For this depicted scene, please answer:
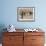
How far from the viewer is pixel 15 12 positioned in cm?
449

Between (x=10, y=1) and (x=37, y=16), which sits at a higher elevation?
(x=10, y=1)

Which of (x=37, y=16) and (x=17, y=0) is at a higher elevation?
(x=17, y=0)

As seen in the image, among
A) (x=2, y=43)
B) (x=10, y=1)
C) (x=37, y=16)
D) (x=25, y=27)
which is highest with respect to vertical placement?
(x=10, y=1)

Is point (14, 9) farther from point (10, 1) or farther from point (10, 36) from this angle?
point (10, 36)

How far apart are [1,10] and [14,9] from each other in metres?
0.44

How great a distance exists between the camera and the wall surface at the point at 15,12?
447 centimetres

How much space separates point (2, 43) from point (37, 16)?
1.47m

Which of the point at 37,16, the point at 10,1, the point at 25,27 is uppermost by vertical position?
the point at 10,1

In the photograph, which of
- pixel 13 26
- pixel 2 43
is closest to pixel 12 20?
pixel 13 26

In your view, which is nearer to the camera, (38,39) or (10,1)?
A: (38,39)

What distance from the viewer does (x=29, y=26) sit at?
179 inches

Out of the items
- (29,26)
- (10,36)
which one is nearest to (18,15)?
(29,26)

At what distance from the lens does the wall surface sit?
4.47 meters

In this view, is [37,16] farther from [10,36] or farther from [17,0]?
[10,36]
